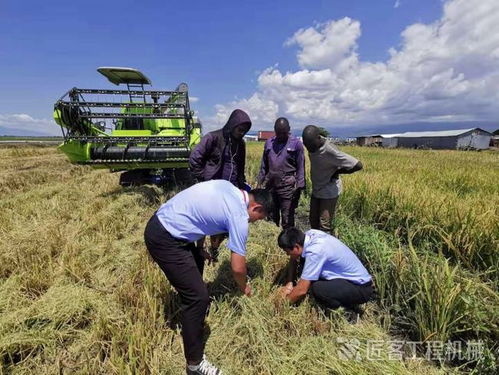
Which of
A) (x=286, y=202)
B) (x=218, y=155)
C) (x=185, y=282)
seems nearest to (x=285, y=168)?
(x=286, y=202)

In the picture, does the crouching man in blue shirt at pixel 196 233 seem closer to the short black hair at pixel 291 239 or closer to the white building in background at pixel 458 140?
the short black hair at pixel 291 239

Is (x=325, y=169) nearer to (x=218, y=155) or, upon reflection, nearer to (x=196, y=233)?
(x=218, y=155)

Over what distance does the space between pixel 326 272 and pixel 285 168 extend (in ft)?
5.50

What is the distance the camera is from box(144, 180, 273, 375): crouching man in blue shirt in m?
1.94

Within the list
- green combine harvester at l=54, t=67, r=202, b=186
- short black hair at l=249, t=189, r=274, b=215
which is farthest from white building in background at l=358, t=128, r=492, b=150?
short black hair at l=249, t=189, r=274, b=215

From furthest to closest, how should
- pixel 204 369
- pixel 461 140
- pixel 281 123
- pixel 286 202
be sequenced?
pixel 461 140 < pixel 286 202 < pixel 281 123 < pixel 204 369

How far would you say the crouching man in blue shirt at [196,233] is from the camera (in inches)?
76.4

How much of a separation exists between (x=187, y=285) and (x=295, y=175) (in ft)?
8.11

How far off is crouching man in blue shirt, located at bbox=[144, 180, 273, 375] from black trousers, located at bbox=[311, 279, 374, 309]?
91cm

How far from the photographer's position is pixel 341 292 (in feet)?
8.27

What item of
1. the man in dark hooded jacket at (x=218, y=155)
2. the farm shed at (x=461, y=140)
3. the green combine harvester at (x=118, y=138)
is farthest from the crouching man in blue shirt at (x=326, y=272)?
the farm shed at (x=461, y=140)

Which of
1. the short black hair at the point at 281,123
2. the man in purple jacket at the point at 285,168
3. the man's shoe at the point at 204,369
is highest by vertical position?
the short black hair at the point at 281,123

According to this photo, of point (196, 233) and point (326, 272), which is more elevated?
point (196, 233)

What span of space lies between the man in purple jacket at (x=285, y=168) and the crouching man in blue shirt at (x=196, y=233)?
193cm
